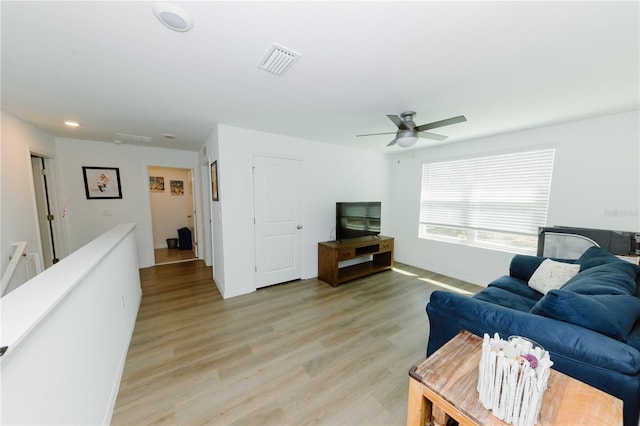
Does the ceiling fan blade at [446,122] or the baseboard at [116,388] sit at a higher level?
the ceiling fan blade at [446,122]

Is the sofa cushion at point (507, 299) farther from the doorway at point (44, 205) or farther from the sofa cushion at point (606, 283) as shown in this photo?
the doorway at point (44, 205)

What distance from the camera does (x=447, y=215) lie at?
14.1 ft

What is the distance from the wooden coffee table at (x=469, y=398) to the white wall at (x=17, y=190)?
396cm

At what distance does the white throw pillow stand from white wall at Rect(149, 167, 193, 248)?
6886 millimetres

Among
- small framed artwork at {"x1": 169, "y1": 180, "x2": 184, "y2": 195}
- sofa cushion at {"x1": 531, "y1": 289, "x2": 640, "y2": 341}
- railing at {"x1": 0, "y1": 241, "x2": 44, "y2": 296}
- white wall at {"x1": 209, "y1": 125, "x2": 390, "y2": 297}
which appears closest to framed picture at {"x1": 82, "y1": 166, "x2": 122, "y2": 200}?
railing at {"x1": 0, "y1": 241, "x2": 44, "y2": 296}

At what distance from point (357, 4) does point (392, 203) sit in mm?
4438

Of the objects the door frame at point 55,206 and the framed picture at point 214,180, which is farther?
the door frame at point 55,206

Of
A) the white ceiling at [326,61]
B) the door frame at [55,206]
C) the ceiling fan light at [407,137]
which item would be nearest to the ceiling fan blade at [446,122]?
the ceiling fan light at [407,137]

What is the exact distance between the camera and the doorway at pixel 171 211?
20.0 feet

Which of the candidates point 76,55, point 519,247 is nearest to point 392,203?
point 519,247

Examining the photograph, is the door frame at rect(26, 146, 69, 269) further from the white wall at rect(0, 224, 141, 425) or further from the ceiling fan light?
the ceiling fan light

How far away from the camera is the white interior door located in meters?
3.57

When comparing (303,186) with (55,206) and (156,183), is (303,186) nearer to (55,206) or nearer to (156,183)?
(55,206)

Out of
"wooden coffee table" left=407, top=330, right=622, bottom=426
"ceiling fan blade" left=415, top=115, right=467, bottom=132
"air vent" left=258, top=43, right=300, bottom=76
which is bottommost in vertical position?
"wooden coffee table" left=407, top=330, right=622, bottom=426
